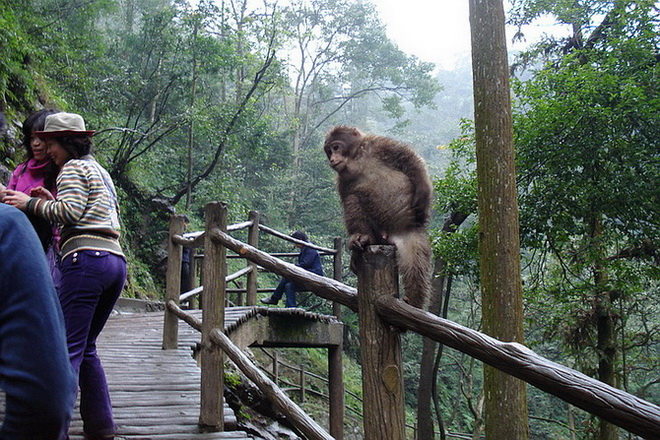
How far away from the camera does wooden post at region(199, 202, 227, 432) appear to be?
2.84m

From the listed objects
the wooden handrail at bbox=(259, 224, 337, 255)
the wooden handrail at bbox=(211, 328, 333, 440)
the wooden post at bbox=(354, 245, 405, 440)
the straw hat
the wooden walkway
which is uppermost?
the straw hat

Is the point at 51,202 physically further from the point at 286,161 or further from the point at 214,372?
the point at 286,161

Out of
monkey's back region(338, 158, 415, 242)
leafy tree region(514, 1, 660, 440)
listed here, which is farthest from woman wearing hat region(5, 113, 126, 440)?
leafy tree region(514, 1, 660, 440)

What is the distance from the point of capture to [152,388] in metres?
3.38

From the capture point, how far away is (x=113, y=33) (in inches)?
668

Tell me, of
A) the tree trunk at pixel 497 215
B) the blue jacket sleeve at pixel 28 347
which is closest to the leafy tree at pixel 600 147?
the tree trunk at pixel 497 215

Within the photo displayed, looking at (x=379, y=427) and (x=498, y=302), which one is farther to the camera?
(x=498, y=302)

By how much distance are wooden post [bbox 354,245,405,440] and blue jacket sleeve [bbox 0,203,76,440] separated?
105 centimetres

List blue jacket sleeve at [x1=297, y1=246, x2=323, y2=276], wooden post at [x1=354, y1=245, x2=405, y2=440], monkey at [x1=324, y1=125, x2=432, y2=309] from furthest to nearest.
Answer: blue jacket sleeve at [x1=297, y1=246, x2=323, y2=276]
monkey at [x1=324, y1=125, x2=432, y2=309]
wooden post at [x1=354, y1=245, x2=405, y2=440]

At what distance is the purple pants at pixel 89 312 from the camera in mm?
2217

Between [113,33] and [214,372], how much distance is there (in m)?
16.8

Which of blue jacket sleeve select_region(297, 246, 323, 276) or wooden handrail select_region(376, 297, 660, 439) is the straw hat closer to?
wooden handrail select_region(376, 297, 660, 439)

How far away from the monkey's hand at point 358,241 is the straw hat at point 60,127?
1353mm

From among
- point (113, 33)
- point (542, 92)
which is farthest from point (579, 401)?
point (113, 33)
